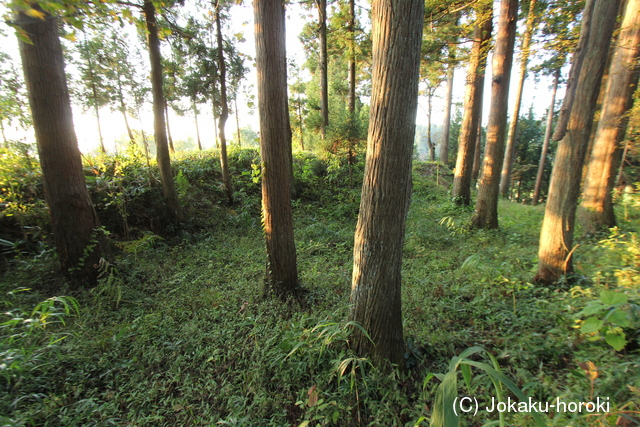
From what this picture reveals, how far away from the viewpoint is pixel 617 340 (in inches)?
92.6

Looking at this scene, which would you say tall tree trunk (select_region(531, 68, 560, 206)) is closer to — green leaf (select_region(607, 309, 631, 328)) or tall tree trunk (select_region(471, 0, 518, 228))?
tall tree trunk (select_region(471, 0, 518, 228))

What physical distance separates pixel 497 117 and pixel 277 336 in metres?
8.03

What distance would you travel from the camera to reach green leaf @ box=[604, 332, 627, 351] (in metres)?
2.30

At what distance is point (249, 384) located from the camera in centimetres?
257

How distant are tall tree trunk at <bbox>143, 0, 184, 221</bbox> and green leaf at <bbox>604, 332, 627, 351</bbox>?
335 inches

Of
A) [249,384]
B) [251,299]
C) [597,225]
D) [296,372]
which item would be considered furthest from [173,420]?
[597,225]

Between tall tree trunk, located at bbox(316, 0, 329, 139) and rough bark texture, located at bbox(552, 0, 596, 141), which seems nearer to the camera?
rough bark texture, located at bbox(552, 0, 596, 141)

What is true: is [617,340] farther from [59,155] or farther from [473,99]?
[473,99]

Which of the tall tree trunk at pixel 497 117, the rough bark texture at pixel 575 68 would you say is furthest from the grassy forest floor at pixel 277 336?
the rough bark texture at pixel 575 68

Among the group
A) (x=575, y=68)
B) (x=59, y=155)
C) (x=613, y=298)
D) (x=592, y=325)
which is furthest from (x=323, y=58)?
(x=592, y=325)

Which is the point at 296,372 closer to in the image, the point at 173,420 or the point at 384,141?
the point at 173,420

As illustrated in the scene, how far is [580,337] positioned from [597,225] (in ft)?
16.3

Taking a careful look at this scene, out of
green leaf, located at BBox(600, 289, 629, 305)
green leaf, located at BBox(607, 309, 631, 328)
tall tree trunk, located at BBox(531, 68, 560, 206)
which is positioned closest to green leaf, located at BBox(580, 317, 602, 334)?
green leaf, located at BBox(607, 309, 631, 328)

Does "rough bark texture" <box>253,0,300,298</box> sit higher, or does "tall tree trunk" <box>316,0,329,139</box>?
"tall tree trunk" <box>316,0,329,139</box>
